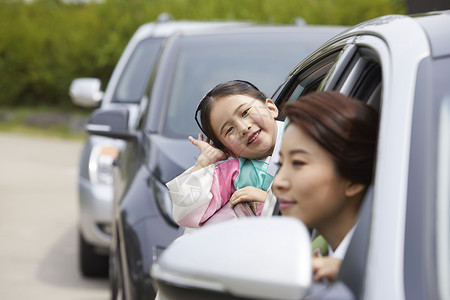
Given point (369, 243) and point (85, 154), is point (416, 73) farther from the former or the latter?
point (85, 154)

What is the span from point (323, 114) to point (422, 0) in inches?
199

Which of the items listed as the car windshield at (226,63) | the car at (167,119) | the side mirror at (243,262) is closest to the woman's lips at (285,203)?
the side mirror at (243,262)

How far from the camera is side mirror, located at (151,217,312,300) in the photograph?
1.75 metres

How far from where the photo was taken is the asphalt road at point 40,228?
733 centimetres

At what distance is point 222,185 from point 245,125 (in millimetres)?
183

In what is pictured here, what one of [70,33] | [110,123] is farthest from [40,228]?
[70,33]

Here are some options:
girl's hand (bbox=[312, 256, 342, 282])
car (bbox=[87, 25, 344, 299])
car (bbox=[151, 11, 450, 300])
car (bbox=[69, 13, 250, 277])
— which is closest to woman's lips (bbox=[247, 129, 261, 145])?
car (bbox=[151, 11, 450, 300])

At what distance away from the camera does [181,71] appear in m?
5.41

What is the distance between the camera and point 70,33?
21.2 meters

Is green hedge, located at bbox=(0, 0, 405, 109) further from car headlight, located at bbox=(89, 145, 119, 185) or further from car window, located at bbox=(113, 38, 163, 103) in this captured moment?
car headlight, located at bbox=(89, 145, 119, 185)

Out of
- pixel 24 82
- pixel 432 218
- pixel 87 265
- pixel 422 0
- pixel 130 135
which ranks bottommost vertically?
pixel 24 82

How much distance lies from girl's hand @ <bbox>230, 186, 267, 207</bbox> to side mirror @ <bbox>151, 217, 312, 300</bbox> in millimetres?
782

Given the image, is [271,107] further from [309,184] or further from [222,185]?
[309,184]

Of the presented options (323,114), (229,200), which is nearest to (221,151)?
(229,200)
